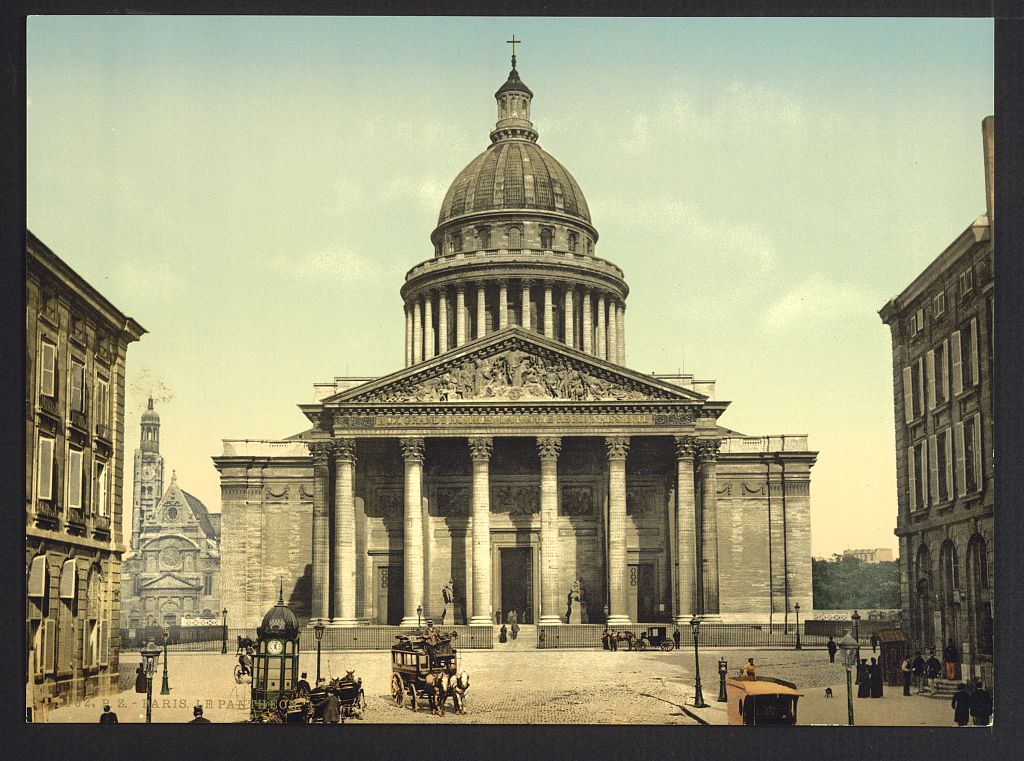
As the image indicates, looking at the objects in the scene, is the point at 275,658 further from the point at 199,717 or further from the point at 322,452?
the point at 322,452

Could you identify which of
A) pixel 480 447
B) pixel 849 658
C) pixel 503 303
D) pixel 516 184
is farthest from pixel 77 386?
pixel 516 184

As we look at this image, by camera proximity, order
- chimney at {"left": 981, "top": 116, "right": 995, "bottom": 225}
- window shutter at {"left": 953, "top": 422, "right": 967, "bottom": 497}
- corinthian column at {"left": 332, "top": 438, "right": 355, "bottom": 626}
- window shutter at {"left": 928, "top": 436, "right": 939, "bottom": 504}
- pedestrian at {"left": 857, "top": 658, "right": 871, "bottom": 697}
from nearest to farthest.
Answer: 1. chimney at {"left": 981, "top": 116, "right": 995, "bottom": 225}
2. window shutter at {"left": 953, "top": 422, "right": 967, "bottom": 497}
3. pedestrian at {"left": 857, "top": 658, "right": 871, "bottom": 697}
4. window shutter at {"left": 928, "top": 436, "right": 939, "bottom": 504}
5. corinthian column at {"left": 332, "top": 438, "right": 355, "bottom": 626}

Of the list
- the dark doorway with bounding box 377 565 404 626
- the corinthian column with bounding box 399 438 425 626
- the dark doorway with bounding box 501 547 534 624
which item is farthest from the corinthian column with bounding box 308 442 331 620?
the dark doorway with bounding box 501 547 534 624

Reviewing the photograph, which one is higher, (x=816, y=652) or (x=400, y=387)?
(x=400, y=387)

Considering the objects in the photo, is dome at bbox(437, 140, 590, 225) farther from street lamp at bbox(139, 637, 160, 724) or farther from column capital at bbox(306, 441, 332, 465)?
street lamp at bbox(139, 637, 160, 724)

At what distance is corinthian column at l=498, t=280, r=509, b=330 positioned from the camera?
9325 centimetres

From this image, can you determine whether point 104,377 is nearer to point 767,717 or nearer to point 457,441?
point 767,717

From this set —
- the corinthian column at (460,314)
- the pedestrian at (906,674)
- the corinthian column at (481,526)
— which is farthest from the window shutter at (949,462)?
the corinthian column at (460,314)

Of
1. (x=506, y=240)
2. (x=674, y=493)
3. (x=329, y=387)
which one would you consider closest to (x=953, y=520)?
(x=674, y=493)

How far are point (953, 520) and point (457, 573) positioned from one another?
37.7 metres

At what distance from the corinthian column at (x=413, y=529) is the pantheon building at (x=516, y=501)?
0.30 feet

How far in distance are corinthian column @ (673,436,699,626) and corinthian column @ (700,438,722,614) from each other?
747 mm

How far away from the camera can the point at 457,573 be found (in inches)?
2968

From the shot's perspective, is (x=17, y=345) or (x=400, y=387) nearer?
(x=17, y=345)
